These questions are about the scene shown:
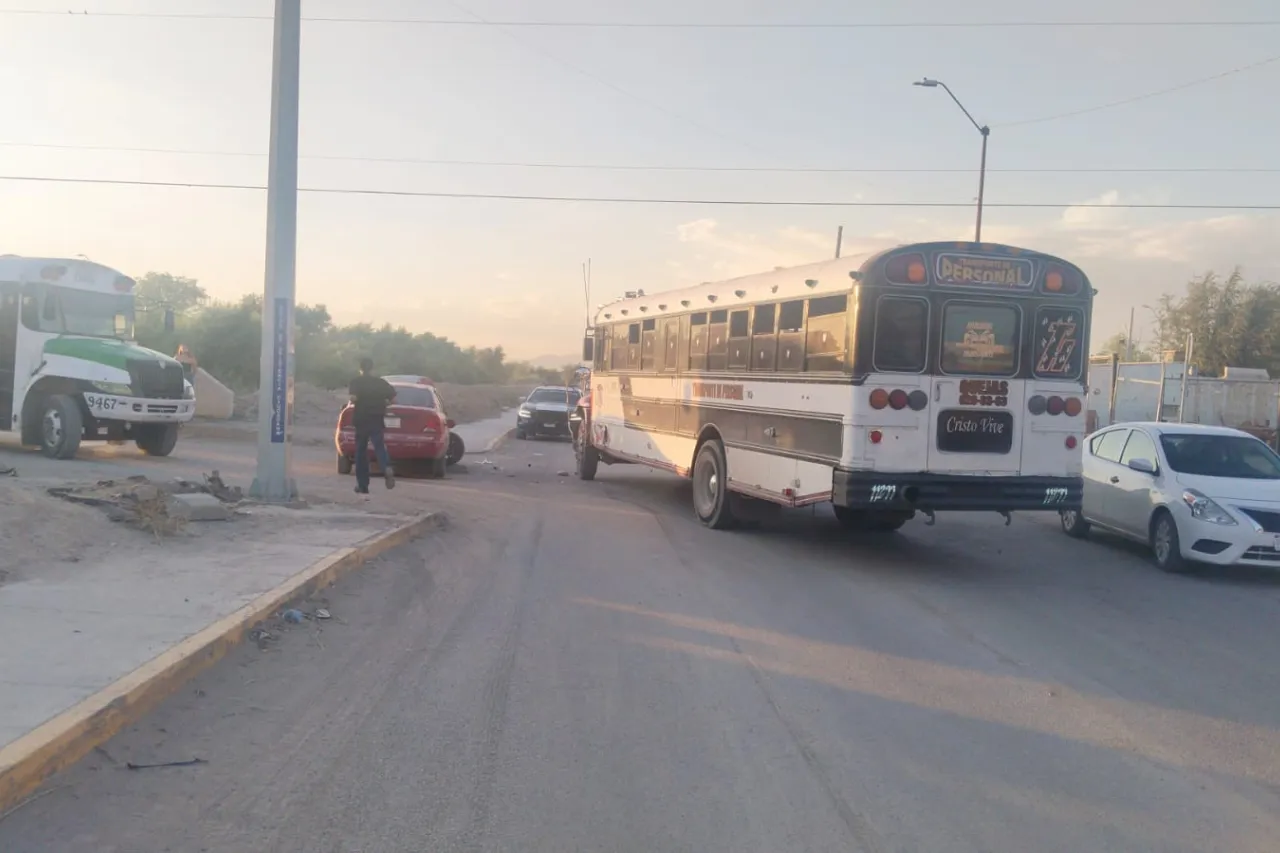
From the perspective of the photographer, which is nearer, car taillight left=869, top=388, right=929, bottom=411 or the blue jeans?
car taillight left=869, top=388, right=929, bottom=411

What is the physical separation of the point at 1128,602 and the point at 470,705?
683cm

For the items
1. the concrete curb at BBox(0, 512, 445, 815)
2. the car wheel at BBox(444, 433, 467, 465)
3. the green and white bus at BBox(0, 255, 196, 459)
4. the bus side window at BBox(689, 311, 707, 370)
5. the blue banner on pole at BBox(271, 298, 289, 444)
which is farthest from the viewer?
the car wheel at BBox(444, 433, 467, 465)

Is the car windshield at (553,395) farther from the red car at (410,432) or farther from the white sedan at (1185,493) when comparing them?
the white sedan at (1185,493)

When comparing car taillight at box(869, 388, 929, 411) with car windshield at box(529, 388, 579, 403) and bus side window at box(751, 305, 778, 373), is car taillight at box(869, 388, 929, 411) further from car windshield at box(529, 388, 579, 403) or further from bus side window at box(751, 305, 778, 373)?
car windshield at box(529, 388, 579, 403)

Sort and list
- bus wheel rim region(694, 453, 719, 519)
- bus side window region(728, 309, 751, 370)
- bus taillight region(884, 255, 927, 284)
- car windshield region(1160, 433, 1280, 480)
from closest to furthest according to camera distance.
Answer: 1. bus taillight region(884, 255, 927, 284)
2. car windshield region(1160, 433, 1280, 480)
3. bus side window region(728, 309, 751, 370)
4. bus wheel rim region(694, 453, 719, 519)

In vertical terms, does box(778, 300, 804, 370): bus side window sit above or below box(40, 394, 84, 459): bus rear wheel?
above

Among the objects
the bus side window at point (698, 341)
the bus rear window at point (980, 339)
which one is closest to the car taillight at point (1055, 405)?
the bus rear window at point (980, 339)

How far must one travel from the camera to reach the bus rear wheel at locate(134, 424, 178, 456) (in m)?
18.3

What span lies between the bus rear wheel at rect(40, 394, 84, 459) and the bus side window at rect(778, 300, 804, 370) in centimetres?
1141

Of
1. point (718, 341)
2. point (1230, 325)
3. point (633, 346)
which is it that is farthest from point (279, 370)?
point (1230, 325)

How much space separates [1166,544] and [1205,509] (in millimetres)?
664

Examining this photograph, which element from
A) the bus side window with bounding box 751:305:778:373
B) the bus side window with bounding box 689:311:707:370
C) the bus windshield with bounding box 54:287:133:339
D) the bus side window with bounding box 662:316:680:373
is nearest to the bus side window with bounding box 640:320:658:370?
the bus side window with bounding box 662:316:680:373

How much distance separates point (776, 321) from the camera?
12953 mm

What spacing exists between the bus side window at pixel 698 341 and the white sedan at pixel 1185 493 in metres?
5.26
